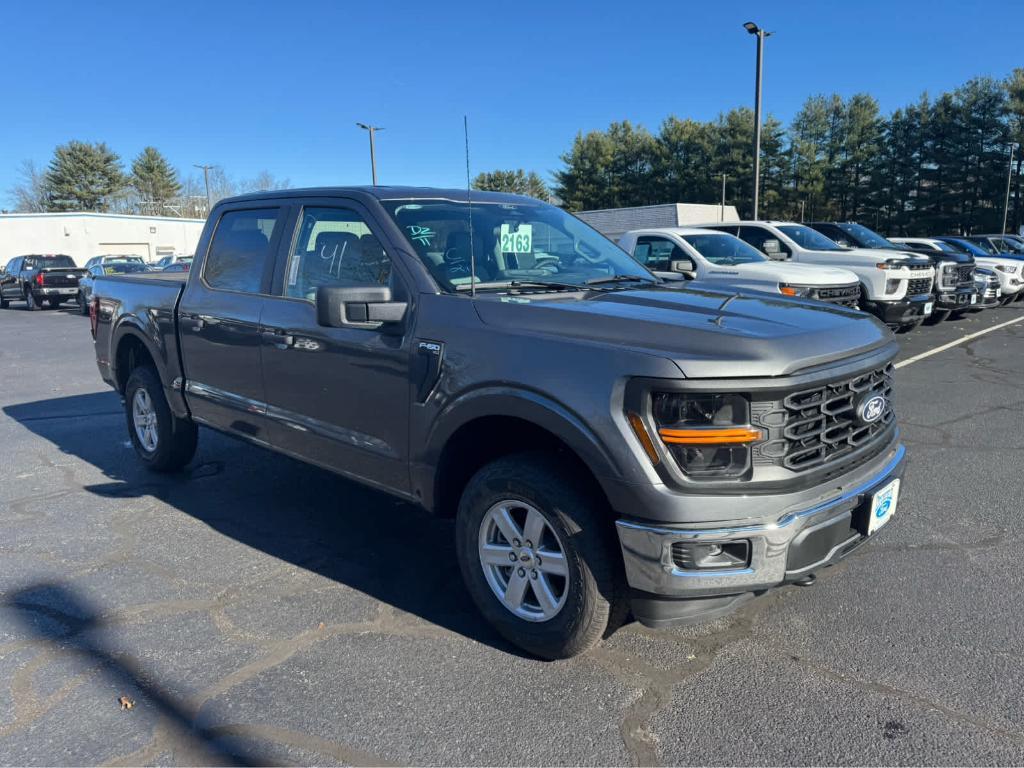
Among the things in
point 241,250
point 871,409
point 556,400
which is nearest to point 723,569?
point 556,400

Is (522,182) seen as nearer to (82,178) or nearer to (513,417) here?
(82,178)

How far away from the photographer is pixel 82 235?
4516cm

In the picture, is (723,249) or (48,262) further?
(48,262)

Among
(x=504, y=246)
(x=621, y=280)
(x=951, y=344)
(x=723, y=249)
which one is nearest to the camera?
(x=504, y=246)

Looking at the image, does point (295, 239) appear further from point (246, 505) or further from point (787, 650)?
point (787, 650)

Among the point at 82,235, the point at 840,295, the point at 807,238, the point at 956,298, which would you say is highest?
the point at 82,235

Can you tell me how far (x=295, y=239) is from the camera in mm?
4090

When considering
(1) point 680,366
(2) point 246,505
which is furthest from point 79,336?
(1) point 680,366

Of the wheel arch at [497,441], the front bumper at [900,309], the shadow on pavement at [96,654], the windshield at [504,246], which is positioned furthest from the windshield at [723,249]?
the shadow on pavement at [96,654]

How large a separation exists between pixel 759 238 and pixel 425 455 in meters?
10.8

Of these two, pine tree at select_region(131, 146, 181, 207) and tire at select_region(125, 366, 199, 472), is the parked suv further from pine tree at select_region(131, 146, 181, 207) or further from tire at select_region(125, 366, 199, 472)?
pine tree at select_region(131, 146, 181, 207)

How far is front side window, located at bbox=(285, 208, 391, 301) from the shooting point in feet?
11.9

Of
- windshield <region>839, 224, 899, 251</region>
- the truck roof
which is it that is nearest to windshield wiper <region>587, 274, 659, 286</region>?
the truck roof

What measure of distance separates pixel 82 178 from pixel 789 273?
88461 millimetres
